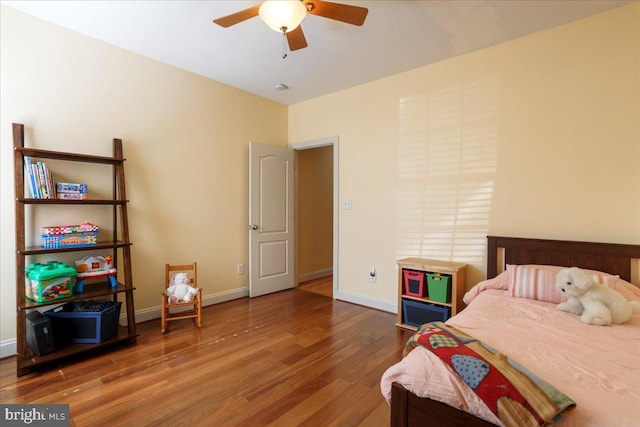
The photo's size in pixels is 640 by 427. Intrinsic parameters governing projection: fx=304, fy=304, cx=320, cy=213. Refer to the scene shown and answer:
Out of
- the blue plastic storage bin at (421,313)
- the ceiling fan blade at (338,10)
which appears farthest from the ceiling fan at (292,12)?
the blue plastic storage bin at (421,313)

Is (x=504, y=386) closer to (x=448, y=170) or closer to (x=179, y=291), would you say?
(x=448, y=170)

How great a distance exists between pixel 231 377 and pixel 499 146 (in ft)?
9.67

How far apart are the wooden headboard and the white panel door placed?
102 inches

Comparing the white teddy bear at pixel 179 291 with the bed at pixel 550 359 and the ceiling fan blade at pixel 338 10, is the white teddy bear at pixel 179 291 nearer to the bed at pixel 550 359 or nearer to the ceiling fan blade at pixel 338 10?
the bed at pixel 550 359

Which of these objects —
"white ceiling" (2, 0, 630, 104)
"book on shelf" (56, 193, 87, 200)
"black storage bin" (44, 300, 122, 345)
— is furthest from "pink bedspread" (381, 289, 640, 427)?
"book on shelf" (56, 193, 87, 200)

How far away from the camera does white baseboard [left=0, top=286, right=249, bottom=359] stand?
235 centimetres

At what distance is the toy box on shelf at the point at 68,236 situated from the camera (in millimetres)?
2336

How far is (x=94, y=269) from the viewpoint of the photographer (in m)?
2.58

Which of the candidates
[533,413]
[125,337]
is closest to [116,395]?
[125,337]

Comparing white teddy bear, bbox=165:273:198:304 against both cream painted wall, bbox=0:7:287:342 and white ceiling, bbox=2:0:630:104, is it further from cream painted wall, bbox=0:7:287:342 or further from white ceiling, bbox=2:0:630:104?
white ceiling, bbox=2:0:630:104

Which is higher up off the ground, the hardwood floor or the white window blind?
the white window blind

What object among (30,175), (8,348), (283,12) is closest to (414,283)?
(283,12)

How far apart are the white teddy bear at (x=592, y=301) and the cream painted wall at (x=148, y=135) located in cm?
328

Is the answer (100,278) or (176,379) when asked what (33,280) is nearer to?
(100,278)
